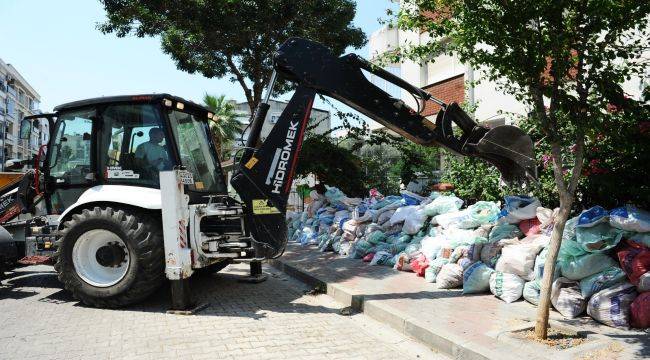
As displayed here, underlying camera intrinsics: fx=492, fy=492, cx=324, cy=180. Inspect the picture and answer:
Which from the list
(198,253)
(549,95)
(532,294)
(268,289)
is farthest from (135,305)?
(549,95)

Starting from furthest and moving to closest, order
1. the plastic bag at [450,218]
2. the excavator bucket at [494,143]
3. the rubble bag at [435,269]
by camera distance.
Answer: the plastic bag at [450,218] < the rubble bag at [435,269] < the excavator bucket at [494,143]

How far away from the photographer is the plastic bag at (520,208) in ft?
20.1

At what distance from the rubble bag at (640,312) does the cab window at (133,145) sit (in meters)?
5.04

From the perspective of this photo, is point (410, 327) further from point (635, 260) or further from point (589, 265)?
point (635, 260)

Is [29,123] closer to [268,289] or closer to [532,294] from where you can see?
[268,289]

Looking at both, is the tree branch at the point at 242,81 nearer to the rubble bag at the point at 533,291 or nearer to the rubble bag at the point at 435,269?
the rubble bag at the point at 435,269

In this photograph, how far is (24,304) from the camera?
610 centimetres

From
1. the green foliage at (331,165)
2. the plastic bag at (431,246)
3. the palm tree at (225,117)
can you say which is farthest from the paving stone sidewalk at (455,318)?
the palm tree at (225,117)

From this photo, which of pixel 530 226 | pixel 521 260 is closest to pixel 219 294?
pixel 521 260

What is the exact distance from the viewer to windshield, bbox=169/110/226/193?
246 inches

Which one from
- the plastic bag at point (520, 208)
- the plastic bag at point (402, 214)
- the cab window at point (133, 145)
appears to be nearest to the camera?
the cab window at point (133, 145)

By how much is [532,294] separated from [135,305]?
4579mm

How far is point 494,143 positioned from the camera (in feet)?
17.3

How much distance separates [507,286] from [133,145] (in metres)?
4.76
